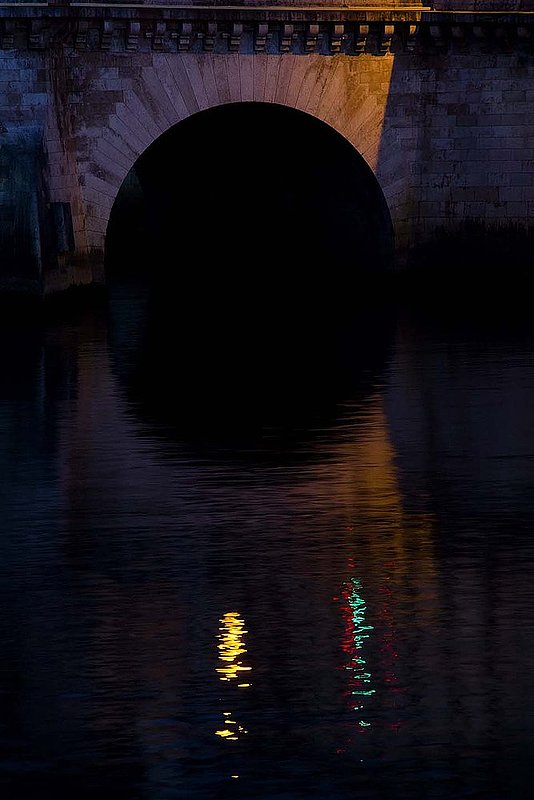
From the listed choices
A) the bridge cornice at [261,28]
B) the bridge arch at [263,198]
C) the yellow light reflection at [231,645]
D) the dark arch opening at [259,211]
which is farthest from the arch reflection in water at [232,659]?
the bridge arch at [263,198]

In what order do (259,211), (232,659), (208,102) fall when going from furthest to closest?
(259,211) < (208,102) < (232,659)

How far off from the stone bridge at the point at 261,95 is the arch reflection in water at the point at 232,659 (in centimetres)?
2144

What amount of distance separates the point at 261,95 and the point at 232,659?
87.4ft

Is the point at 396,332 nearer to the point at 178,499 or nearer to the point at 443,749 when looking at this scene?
the point at 178,499

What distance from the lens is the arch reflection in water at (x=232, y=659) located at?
391 inches

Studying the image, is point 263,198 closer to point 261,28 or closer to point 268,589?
point 261,28

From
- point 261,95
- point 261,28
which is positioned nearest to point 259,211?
point 261,95

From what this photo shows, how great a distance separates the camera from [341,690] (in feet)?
34.7

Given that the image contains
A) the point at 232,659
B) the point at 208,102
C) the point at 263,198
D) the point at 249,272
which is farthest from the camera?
the point at 263,198

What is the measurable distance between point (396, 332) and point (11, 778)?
21119 millimetres

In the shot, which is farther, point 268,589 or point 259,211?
point 259,211

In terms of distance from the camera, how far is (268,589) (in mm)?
12812

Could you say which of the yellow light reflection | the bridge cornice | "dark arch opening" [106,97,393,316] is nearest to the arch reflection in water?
the yellow light reflection

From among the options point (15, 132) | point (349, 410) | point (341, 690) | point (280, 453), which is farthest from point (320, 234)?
point (341, 690)
